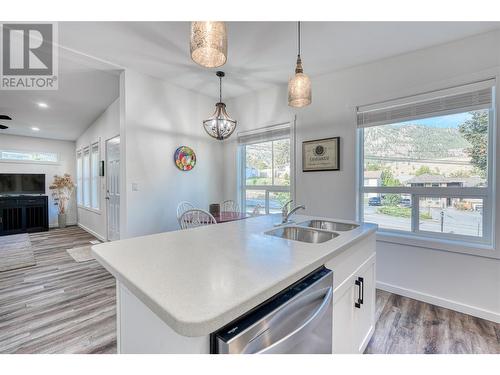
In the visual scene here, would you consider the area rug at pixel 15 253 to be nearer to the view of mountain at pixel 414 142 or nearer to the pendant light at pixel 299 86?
the pendant light at pixel 299 86

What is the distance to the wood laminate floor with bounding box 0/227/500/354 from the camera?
1677 millimetres

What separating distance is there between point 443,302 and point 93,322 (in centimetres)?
338

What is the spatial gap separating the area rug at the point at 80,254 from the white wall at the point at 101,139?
1.53ft

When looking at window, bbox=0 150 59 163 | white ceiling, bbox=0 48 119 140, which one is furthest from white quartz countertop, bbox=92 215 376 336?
window, bbox=0 150 59 163

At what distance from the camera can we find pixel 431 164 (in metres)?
2.40

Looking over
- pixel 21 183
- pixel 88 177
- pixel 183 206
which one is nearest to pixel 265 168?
pixel 183 206

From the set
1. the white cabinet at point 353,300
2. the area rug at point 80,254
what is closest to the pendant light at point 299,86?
the white cabinet at point 353,300

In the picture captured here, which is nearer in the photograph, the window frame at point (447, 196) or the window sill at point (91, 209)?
the window frame at point (447, 196)

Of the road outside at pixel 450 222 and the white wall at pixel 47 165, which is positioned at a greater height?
the white wall at pixel 47 165

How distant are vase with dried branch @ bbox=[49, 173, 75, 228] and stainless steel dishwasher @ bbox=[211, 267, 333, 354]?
25.4ft

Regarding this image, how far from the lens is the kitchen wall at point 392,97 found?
2.10 m
